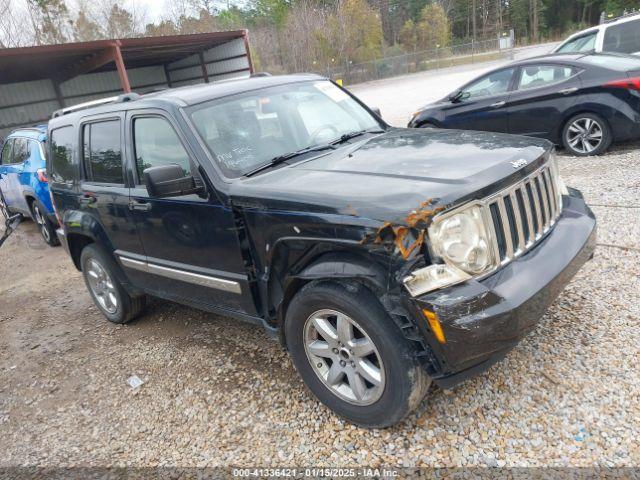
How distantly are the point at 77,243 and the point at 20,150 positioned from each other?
4.48 m

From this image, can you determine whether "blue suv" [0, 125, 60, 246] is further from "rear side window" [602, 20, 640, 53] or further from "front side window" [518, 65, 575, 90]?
"rear side window" [602, 20, 640, 53]

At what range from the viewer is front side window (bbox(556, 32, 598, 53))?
959 centimetres

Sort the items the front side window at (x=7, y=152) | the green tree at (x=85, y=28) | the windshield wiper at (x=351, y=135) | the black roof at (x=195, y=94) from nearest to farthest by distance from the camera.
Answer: the black roof at (x=195, y=94), the windshield wiper at (x=351, y=135), the front side window at (x=7, y=152), the green tree at (x=85, y=28)

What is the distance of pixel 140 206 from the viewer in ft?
12.0

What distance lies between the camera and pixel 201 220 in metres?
3.20

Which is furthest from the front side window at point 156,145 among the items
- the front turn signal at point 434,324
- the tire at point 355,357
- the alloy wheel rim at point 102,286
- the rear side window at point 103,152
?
the front turn signal at point 434,324

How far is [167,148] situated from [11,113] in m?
21.0

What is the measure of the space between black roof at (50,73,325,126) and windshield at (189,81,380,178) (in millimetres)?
73

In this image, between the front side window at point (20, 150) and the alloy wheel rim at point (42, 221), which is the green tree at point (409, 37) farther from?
the alloy wheel rim at point (42, 221)

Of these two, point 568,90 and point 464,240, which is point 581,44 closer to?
point 568,90

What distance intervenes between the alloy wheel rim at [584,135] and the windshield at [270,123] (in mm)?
4615

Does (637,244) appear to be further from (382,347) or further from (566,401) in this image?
(382,347)

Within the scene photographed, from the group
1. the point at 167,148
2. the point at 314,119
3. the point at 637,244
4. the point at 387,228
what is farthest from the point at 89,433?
the point at 637,244

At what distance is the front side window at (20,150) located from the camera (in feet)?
26.0
